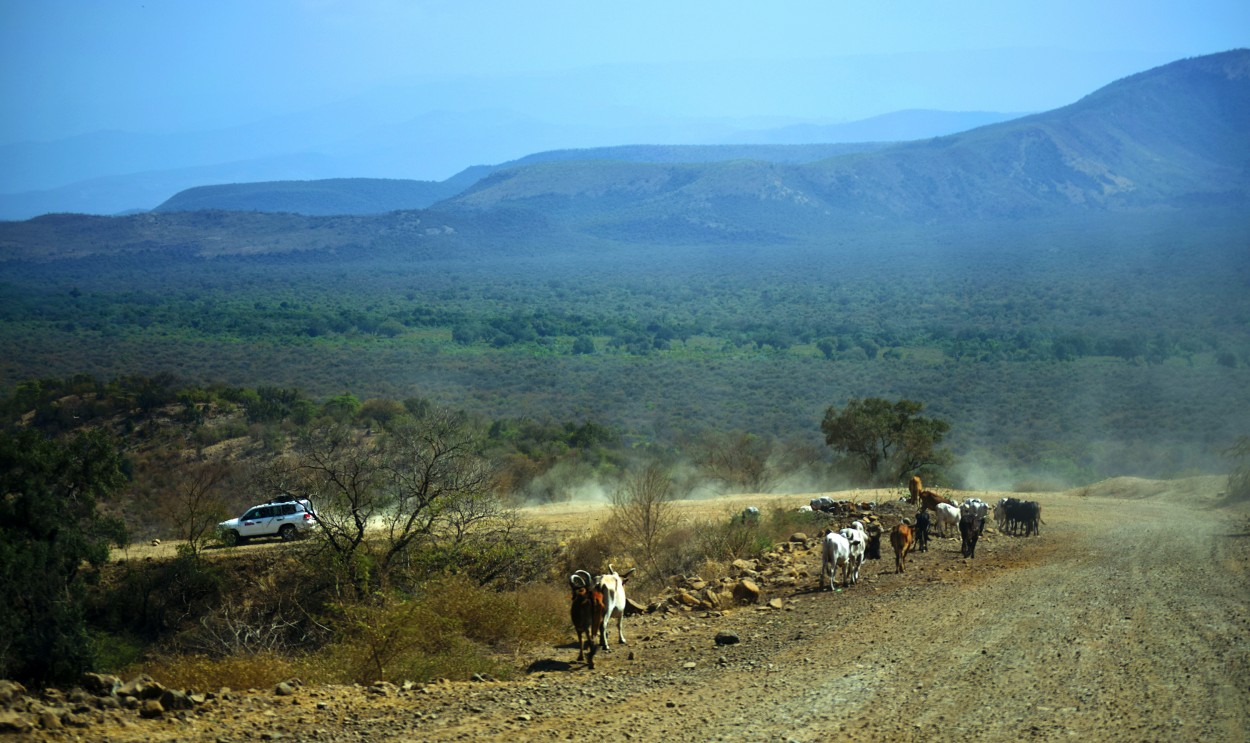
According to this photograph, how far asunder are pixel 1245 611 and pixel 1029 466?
36.8 meters

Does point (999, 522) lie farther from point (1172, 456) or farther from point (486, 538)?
point (1172, 456)

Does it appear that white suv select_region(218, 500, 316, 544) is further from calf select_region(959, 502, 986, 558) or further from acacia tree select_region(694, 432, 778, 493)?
acacia tree select_region(694, 432, 778, 493)

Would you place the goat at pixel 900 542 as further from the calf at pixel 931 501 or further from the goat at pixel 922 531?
the calf at pixel 931 501

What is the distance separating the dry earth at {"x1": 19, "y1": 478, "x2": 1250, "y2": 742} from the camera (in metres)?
9.48

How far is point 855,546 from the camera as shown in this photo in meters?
16.8

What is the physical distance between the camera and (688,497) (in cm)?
3884

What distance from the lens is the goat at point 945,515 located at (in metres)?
21.4

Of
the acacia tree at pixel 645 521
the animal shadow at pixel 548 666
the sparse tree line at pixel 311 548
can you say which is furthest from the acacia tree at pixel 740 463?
the animal shadow at pixel 548 666

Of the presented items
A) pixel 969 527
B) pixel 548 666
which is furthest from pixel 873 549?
pixel 548 666

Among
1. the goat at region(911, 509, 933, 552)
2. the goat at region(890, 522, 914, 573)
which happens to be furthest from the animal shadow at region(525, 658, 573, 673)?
the goat at region(911, 509, 933, 552)

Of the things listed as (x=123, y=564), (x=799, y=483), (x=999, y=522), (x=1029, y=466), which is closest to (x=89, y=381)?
(x=123, y=564)

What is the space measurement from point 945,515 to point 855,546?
551 cm

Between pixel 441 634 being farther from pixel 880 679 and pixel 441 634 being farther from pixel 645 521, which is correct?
pixel 645 521

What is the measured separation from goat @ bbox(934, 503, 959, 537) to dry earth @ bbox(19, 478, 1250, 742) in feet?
14.1
